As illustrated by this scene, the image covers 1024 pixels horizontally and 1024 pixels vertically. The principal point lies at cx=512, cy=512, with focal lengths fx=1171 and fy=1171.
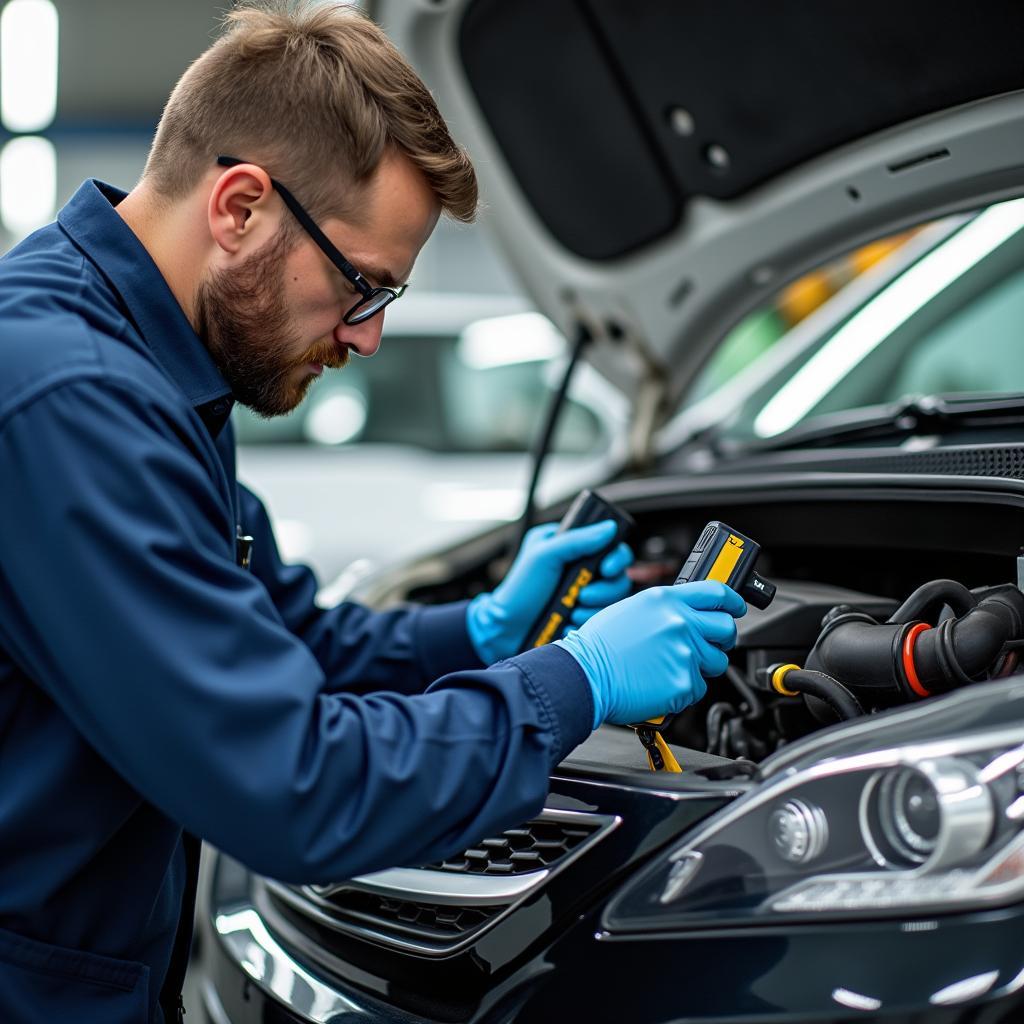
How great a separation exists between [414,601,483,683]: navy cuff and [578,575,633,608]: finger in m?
0.19

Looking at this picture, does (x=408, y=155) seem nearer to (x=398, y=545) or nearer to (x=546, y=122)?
(x=546, y=122)

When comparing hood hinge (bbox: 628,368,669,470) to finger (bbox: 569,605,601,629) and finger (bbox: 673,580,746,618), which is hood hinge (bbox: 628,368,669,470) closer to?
finger (bbox: 569,605,601,629)

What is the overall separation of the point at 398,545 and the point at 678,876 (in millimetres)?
3274

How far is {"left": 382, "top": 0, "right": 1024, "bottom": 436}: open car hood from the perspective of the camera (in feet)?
5.74

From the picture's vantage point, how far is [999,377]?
2.08 meters

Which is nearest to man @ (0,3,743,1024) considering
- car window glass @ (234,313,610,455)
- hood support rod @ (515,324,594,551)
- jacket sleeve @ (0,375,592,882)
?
jacket sleeve @ (0,375,592,882)

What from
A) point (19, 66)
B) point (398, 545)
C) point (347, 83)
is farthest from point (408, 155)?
point (19, 66)

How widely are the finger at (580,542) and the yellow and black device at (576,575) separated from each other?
1 centimetres

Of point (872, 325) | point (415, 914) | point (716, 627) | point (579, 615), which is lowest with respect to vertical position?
point (415, 914)

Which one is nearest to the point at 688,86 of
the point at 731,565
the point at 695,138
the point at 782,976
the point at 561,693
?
the point at 695,138

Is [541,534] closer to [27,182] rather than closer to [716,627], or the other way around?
[716,627]

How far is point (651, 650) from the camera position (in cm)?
125

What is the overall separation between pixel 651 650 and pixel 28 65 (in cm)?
965

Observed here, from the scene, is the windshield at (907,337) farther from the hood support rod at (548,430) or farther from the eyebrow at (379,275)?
the eyebrow at (379,275)
